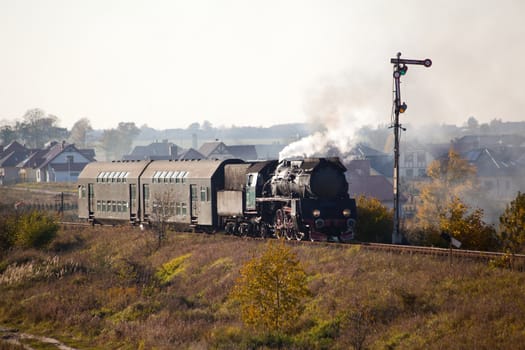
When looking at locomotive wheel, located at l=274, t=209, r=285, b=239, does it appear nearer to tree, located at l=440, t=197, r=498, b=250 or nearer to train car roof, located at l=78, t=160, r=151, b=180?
tree, located at l=440, t=197, r=498, b=250

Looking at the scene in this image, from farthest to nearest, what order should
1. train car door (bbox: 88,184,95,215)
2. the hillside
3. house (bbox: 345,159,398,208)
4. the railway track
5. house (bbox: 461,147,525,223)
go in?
house (bbox: 461,147,525,223)
house (bbox: 345,159,398,208)
train car door (bbox: 88,184,95,215)
the railway track
the hillside

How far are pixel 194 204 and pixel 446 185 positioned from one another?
121 feet

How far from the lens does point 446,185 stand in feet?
237

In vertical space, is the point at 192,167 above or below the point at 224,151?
below

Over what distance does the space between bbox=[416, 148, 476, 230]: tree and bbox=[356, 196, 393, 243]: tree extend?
33766mm

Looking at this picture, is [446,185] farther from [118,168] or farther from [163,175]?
[163,175]

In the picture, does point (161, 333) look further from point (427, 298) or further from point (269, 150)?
point (269, 150)

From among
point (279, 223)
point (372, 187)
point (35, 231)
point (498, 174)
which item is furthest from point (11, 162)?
point (279, 223)

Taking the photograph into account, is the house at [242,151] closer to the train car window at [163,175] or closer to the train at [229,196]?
the train at [229,196]

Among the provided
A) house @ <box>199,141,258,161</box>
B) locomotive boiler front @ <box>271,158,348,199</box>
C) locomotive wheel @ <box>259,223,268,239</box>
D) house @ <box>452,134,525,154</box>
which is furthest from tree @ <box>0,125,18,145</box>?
locomotive boiler front @ <box>271,158,348,199</box>

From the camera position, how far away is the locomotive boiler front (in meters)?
33.9

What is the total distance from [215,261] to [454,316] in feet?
52.4

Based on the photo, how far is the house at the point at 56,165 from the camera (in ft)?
419

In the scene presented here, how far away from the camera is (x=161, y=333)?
82.8ft
